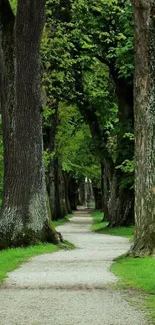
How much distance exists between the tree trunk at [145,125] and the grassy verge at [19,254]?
247 centimetres

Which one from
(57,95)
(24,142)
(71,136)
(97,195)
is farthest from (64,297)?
(97,195)

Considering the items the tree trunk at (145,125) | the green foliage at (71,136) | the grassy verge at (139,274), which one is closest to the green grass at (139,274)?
the grassy verge at (139,274)

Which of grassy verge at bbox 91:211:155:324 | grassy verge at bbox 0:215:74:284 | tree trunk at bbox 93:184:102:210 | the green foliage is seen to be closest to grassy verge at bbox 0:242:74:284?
grassy verge at bbox 0:215:74:284

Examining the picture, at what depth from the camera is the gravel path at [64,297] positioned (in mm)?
6285

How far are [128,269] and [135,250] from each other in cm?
154

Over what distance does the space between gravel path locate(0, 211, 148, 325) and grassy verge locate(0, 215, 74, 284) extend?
0.26m

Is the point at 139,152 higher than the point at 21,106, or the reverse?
the point at 21,106

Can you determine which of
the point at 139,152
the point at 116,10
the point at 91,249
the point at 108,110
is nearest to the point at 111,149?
the point at 108,110

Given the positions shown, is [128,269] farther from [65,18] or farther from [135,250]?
[65,18]

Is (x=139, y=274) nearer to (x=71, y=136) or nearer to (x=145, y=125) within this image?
(x=145, y=125)

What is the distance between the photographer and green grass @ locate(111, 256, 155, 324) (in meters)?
8.01

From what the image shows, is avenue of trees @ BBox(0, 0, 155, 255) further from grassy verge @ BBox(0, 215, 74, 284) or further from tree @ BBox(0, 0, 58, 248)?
grassy verge @ BBox(0, 215, 74, 284)

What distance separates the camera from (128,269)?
420 inches

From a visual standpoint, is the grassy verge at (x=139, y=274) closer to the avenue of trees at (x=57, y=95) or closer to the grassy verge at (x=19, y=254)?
the avenue of trees at (x=57, y=95)
